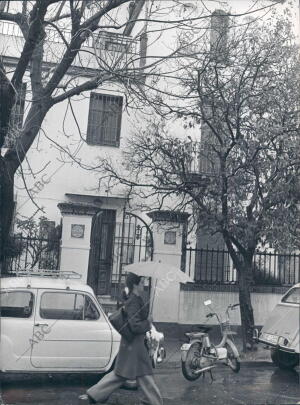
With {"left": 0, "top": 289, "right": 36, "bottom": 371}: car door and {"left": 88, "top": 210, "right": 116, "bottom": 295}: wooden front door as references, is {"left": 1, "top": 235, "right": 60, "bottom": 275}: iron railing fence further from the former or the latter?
{"left": 0, "top": 289, "right": 36, "bottom": 371}: car door

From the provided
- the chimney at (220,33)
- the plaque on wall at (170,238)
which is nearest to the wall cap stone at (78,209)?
the plaque on wall at (170,238)

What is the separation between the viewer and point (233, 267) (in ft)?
40.0

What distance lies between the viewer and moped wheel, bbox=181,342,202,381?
7.96 m

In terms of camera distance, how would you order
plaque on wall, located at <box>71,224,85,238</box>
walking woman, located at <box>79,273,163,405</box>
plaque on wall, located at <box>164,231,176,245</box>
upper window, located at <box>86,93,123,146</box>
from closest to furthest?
walking woman, located at <box>79,273,163,405</box> → plaque on wall, located at <box>71,224,85,238</box> → plaque on wall, located at <box>164,231,176,245</box> → upper window, located at <box>86,93,123,146</box>

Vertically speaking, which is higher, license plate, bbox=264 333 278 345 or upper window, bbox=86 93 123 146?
upper window, bbox=86 93 123 146

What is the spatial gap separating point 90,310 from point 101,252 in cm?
631

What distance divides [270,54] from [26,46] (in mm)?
5524

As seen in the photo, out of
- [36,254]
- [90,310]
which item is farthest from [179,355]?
[36,254]

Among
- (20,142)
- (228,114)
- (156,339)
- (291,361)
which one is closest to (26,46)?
(20,142)

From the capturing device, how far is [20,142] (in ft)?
26.7

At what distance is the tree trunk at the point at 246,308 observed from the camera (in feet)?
34.0

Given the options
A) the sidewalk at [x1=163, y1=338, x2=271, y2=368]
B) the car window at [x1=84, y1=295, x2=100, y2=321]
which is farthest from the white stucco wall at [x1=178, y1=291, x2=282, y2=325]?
the car window at [x1=84, y1=295, x2=100, y2=321]

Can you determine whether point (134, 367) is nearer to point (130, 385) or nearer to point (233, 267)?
point (130, 385)

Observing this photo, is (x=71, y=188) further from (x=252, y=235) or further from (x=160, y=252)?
(x=252, y=235)
